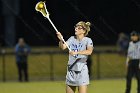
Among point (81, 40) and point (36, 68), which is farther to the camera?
point (36, 68)

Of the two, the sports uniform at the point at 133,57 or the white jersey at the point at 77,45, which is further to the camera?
the sports uniform at the point at 133,57

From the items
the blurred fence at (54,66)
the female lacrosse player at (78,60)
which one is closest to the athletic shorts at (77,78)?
the female lacrosse player at (78,60)

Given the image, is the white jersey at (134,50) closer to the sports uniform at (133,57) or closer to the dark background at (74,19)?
the sports uniform at (133,57)

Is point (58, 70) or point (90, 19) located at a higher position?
point (90, 19)

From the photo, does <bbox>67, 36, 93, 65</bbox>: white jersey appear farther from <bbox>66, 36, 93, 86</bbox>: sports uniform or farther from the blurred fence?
the blurred fence

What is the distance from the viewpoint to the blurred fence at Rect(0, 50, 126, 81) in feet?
84.2

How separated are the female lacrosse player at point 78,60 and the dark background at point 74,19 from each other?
23.0m

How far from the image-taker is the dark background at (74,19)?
114 ft

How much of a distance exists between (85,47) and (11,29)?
25234mm

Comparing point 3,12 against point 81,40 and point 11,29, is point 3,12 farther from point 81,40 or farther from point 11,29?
point 81,40

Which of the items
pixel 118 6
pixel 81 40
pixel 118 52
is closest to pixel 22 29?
pixel 118 6

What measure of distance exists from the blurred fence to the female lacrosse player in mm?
14113

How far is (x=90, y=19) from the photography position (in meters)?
33.8

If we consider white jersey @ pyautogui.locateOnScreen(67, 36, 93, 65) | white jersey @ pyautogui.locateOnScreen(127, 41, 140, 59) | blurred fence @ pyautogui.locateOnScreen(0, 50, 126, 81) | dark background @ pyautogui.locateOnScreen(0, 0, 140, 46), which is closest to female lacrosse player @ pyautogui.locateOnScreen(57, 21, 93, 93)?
white jersey @ pyautogui.locateOnScreen(67, 36, 93, 65)
